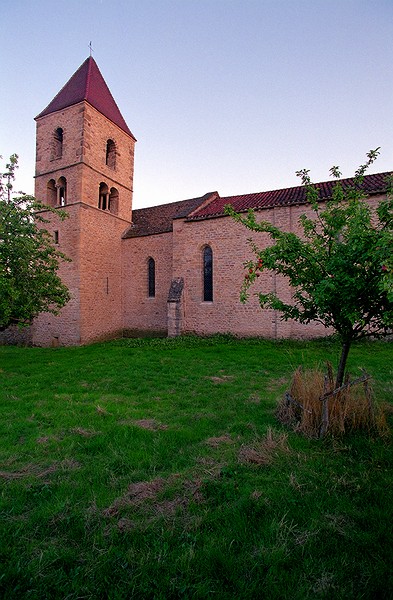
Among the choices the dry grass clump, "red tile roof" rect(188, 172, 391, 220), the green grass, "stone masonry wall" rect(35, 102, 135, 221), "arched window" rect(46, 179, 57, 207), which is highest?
"stone masonry wall" rect(35, 102, 135, 221)

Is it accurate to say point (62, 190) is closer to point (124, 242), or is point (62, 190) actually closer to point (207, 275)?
point (124, 242)

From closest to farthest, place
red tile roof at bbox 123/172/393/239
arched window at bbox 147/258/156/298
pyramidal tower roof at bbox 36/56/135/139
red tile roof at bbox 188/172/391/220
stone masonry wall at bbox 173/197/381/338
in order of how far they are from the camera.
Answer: red tile roof at bbox 188/172/391/220, red tile roof at bbox 123/172/393/239, stone masonry wall at bbox 173/197/381/338, pyramidal tower roof at bbox 36/56/135/139, arched window at bbox 147/258/156/298

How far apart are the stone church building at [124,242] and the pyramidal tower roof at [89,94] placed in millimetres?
92

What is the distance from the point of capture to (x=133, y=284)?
20.6 meters

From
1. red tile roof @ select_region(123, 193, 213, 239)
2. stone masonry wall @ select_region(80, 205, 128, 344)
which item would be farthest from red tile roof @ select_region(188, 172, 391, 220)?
stone masonry wall @ select_region(80, 205, 128, 344)

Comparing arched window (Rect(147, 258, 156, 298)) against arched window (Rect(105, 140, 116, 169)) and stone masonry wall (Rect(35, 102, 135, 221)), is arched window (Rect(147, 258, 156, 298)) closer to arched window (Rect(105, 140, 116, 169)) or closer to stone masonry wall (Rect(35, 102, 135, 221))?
stone masonry wall (Rect(35, 102, 135, 221))

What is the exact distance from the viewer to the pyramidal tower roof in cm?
1853

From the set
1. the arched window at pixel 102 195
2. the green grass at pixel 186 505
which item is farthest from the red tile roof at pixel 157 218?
the green grass at pixel 186 505

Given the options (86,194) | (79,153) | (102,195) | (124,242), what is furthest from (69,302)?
(79,153)

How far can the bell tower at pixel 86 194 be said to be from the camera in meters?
17.7

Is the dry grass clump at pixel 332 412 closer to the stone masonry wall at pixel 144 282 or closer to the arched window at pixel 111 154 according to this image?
the stone masonry wall at pixel 144 282

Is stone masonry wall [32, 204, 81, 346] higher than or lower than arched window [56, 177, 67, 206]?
lower

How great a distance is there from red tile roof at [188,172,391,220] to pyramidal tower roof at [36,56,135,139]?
8996mm

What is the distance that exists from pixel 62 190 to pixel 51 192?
0.68 metres
